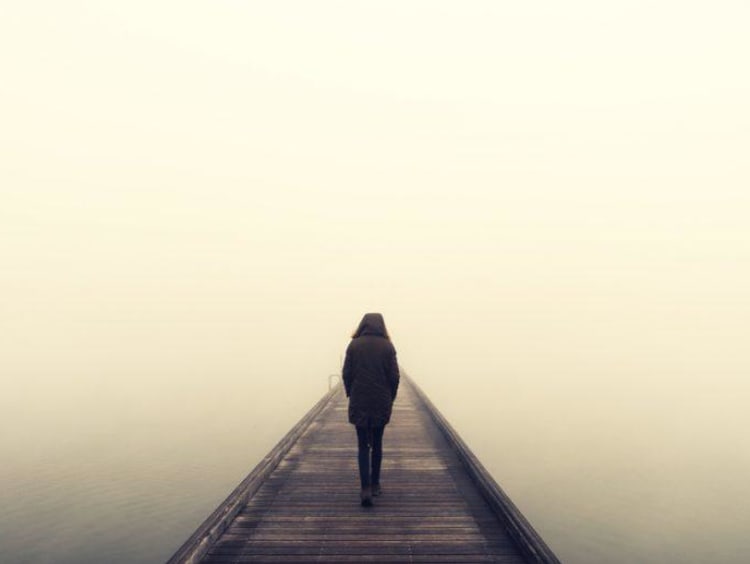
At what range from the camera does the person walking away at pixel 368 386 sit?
622 centimetres

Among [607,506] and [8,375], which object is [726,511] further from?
[8,375]

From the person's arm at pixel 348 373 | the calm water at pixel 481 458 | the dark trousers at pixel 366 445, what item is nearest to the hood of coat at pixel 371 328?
the person's arm at pixel 348 373

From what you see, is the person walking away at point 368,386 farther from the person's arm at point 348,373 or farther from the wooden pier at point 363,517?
the wooden pier at point 363,517

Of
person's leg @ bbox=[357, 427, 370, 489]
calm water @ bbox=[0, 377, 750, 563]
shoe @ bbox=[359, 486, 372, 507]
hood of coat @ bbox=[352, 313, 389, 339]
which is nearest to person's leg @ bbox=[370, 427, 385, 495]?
person's leg @ bbox=[357, 427, 370, 489]

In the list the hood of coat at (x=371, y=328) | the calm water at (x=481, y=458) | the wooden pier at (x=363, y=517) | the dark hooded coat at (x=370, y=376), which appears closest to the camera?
the wooden pier at (x=363, y=517)

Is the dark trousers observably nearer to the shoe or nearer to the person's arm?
the shoe

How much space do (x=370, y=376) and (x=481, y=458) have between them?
17.1m

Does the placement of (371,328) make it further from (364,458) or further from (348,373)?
(364,458)

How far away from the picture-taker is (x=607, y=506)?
1545cm

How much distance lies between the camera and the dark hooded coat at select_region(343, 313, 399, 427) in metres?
6.21

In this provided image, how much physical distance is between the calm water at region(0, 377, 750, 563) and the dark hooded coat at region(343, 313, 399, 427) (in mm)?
7995

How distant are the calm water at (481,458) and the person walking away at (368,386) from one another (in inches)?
302

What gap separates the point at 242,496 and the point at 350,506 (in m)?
1.26

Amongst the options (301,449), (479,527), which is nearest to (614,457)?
(301,449)
